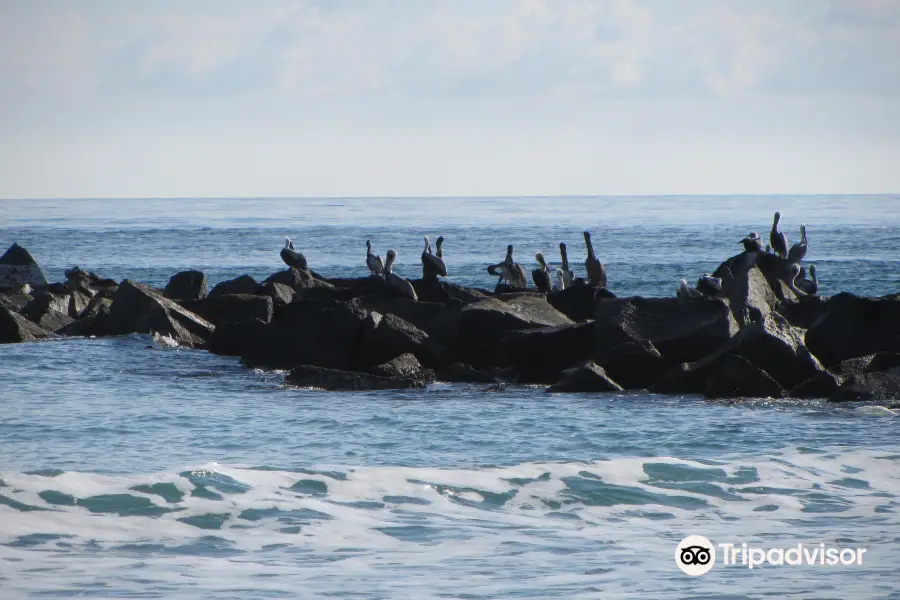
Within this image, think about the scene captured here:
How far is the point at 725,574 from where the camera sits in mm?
8953

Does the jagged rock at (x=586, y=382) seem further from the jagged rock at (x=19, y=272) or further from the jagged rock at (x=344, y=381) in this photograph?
the jagged rock at (x=19, y=272)

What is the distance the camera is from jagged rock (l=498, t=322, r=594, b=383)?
18.3 m

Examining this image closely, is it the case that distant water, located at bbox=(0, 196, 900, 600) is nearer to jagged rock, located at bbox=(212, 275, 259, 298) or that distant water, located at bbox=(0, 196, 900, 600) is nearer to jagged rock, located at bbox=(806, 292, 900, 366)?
jagged rock, located at bbox=(806, 292, 900, 366)

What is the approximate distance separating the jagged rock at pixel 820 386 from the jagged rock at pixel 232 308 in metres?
10.5

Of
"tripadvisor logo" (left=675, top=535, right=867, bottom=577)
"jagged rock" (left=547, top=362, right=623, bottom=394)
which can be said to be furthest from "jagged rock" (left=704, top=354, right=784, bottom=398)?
"tripadvisor logo" (left=675, top=535, right=867, bottom=577)

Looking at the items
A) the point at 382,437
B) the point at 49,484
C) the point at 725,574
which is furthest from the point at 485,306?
the point at 725,574

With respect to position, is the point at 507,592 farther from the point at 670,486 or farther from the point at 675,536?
the point at 670,486

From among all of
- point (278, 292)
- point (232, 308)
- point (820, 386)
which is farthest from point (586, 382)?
point (232, 308)

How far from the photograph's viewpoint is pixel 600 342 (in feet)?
59.5

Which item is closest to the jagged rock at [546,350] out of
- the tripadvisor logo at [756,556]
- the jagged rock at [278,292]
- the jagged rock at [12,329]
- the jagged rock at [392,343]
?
the jagged rock at [392,343]

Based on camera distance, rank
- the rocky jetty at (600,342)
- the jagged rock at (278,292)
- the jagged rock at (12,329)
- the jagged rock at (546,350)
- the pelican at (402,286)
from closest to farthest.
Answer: the rocky jetty at (600,342) < the jagged rock at (546,350) < the pelican at (402,286) < the jagged rock at (12,329) < the jagged rock at (278,292)

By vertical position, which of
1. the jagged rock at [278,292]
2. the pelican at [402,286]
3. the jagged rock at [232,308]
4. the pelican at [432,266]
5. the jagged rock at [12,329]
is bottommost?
the jagged rock at [12,329]

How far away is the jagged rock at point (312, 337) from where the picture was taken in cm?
1912

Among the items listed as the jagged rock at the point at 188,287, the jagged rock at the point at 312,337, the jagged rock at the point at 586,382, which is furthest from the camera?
the jagged rock at the point at 188,287
